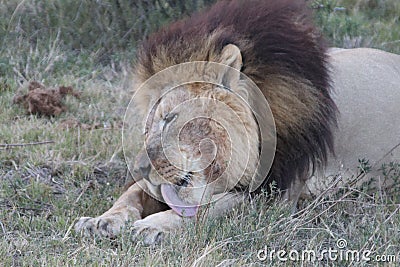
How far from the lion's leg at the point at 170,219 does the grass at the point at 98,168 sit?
0.05m

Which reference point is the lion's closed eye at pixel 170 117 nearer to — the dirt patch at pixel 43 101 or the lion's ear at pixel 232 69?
the lion's ear at pixel 232 69

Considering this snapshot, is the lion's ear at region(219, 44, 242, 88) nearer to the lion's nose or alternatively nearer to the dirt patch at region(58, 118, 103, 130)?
the lion's nose

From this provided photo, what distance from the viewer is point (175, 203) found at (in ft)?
11.3

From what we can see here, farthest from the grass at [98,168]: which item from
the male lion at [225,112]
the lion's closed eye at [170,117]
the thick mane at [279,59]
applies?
the lion's closed eye at [170,117]

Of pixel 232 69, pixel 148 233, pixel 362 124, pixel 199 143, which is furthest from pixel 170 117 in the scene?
pixel 362 124

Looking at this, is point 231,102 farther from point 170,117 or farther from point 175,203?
point 175,203

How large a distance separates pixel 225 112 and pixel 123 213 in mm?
645

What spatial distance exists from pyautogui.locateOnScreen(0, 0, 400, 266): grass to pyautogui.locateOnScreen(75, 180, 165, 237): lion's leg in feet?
0.21

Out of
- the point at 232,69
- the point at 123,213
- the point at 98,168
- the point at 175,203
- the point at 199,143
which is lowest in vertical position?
the point at 98,168

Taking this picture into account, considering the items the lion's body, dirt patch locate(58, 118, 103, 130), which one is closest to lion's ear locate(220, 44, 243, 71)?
the lion's body
